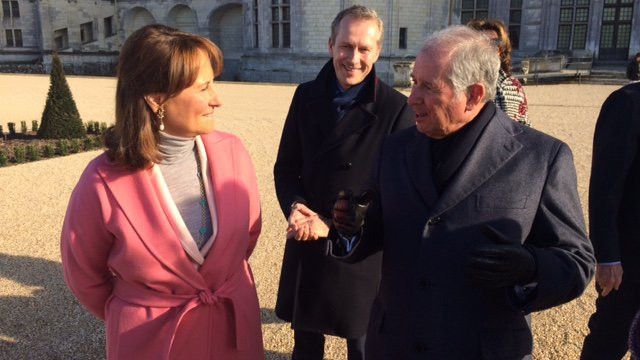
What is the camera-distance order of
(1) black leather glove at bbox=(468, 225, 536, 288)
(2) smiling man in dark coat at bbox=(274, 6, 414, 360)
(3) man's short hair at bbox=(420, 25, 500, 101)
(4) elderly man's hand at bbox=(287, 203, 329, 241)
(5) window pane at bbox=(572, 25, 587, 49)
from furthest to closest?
(5) window pane at bbox=(572, 25, 587, 49) → (2) smiling man in dark coat at bbox=(274, 6, 414, 360) → (4) elderly man's hand at bbox=(287, 203, 329, 241) → (3) man's short hair at bbox=(420, 25, 500, 101) → (1) black leather glove at bbox=(468, 225, 536, 288)

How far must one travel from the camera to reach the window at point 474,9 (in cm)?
2525

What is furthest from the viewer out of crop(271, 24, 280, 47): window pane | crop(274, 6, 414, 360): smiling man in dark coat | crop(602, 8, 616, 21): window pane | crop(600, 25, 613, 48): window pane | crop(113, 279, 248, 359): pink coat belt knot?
crop(271, 24, 280, 47): window pane

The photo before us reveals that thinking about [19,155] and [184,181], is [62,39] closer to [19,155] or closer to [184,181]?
[19,155]

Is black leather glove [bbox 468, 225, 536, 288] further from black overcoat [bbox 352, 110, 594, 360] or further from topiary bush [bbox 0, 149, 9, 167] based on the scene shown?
topiary bush [bbox 0, 149, 9, 167]

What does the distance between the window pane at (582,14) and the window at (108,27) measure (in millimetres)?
28119

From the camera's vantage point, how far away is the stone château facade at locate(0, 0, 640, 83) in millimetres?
23281

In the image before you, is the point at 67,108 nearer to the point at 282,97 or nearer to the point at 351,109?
the point at 282,97

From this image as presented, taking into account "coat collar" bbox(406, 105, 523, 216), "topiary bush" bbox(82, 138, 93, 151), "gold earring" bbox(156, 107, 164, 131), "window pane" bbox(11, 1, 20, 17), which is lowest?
"topiary bush" bbox(82, 138, 93, 151)

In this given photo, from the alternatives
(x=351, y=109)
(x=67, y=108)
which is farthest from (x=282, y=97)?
(x=351, y=109)

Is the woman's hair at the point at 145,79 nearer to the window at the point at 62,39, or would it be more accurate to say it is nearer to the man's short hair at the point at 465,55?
the man's short hair at the point at 465,55

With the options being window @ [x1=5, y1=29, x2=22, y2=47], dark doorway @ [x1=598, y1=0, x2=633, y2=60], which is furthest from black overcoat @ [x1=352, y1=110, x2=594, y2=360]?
window @ [x1=5, y1=29, x2=22, y2=47]

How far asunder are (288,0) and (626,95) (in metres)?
25.1

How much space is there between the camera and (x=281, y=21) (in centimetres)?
2577

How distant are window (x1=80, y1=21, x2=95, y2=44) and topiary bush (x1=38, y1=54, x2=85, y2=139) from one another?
2789cm
